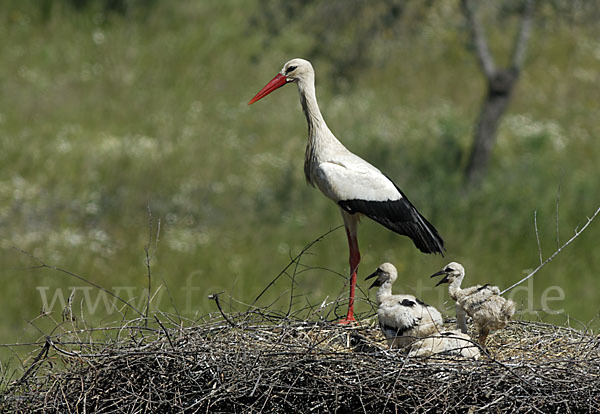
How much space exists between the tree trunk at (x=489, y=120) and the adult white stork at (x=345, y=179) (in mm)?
6883

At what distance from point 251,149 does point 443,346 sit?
385 inches

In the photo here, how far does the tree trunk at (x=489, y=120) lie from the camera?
12258 mm

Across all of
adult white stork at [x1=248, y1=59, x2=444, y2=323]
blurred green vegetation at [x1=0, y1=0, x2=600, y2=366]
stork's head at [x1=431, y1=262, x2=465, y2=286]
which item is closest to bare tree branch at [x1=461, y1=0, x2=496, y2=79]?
blurred green vegetation at [x1=0, y1=0, x2=600, y2=366]

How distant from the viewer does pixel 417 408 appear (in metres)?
4.08

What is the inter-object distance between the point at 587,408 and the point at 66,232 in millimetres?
8311

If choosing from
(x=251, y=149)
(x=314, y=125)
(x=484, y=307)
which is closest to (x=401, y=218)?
(x=314, y=125)

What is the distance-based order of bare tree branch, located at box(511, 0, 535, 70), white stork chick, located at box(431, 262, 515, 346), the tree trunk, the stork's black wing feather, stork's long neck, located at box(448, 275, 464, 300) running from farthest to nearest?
the tree trunk → bare tree branch, located at box(511, 0, 535, 70) → the stork's black wing feather → stork's long neck, located at box(448, 275, 464, 300) → white stork chick, located at box(431, 262, 515, 346)

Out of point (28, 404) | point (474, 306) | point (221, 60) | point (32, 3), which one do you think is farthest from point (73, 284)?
point (32, 3)

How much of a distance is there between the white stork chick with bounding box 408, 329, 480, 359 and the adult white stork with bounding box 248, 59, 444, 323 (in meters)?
0.98

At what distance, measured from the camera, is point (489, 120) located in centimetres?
1254

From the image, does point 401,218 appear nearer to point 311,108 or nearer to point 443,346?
point 311,108

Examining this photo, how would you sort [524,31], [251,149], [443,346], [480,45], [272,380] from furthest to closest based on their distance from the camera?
[251,149] < [480,45] < [524,31] < [443,346] < [272,380]

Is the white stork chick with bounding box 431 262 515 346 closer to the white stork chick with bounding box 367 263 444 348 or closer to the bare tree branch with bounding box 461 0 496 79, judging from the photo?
the white stork chick with bounding box 367 263 444 348

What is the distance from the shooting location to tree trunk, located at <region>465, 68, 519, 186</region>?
40.2 ft
